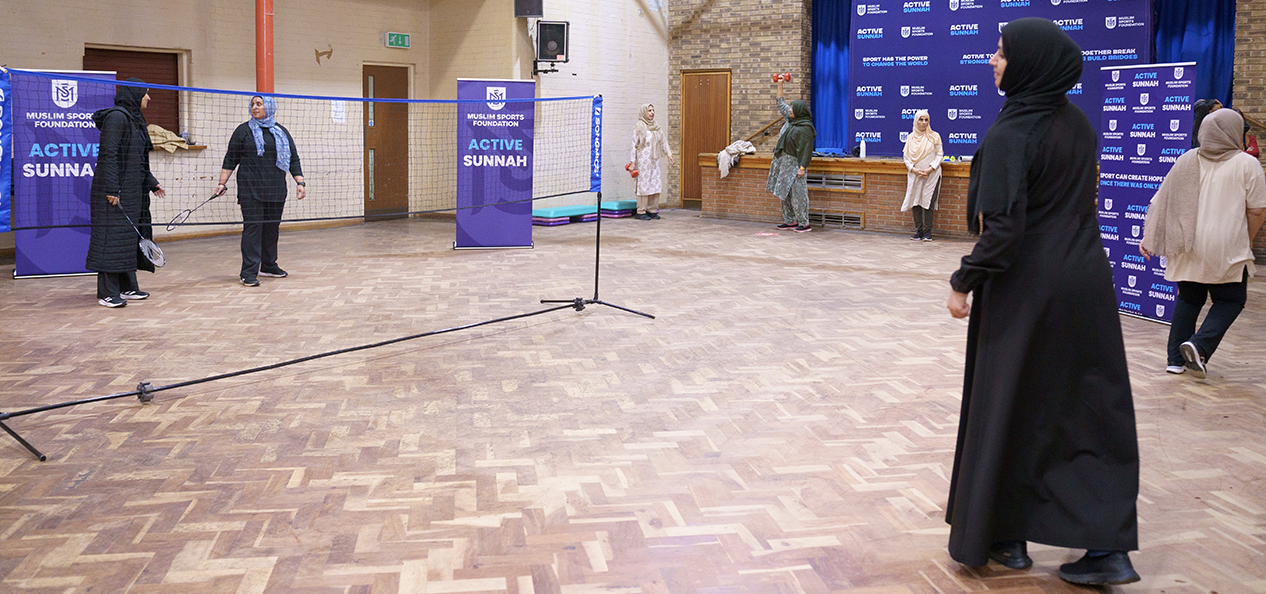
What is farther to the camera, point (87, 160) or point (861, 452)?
point (87, 160)

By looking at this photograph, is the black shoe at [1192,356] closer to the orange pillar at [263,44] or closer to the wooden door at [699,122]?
the orange pillar at [263,44]

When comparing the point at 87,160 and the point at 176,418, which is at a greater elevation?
the point at 87,160

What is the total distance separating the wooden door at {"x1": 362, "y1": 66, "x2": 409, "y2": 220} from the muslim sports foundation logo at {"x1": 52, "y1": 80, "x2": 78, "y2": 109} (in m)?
5.10

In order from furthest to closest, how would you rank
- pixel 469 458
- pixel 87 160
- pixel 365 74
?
pixel 365 74 < pixel 87 160 < pixel 469 458

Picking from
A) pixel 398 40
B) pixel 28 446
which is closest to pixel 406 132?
pixel 398 40

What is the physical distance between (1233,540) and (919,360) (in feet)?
8.89

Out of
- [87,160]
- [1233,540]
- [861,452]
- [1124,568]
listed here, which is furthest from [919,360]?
[87,160]

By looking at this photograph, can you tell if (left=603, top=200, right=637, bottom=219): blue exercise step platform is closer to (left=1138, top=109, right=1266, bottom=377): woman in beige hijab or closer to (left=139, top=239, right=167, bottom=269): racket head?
(left=139, top=239, right=167, bottom=269): racket head

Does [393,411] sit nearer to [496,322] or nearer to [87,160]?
[496,322]

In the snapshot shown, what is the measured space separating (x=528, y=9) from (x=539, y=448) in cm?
1006

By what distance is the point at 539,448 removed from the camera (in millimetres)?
4332

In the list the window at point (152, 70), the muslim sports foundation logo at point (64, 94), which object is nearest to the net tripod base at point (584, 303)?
the muslim sports foundation logo at point (64, 94)

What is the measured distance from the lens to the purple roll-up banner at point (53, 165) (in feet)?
27.2

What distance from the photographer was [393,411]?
16.0 feet
